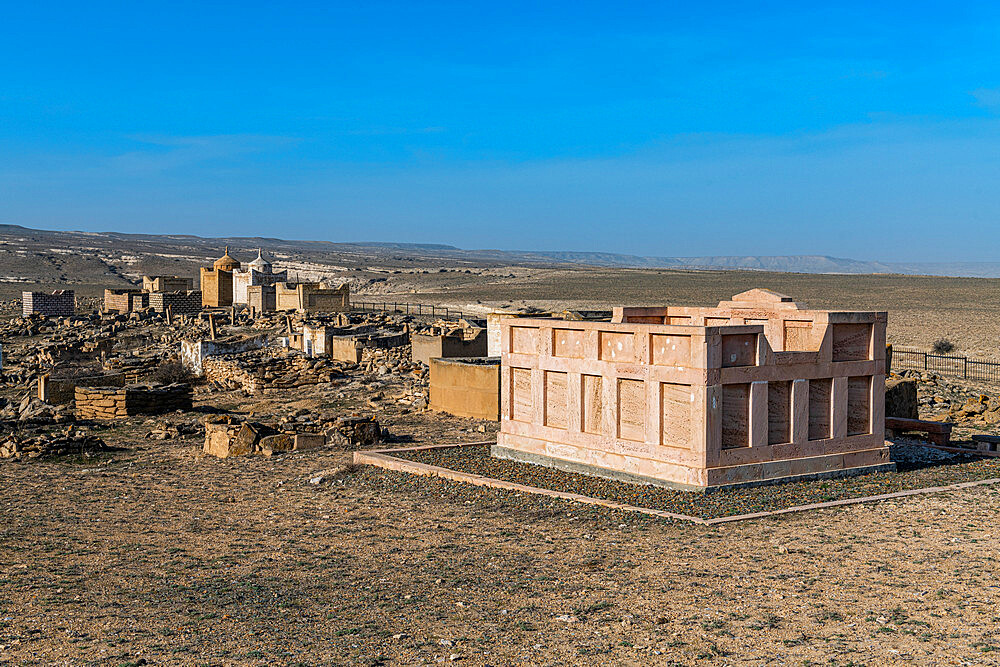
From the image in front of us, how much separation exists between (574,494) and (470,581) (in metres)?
4.00

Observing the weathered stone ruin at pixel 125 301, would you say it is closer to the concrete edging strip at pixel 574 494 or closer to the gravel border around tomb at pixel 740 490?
the concrete edging strip at pixel 574 494

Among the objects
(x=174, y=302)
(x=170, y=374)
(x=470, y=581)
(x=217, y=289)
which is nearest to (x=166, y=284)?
(x=217, y=289)

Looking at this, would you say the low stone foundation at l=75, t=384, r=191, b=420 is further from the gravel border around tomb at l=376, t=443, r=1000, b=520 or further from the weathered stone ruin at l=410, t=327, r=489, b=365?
the gravel border around tomb at l=376, t=443, r=1000, b=520

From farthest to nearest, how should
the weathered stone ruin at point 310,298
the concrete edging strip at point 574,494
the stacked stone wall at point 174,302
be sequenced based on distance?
the stacked stone wall at point 174,302
the weathered stone ruin at point 310,298
the concrete edging strip at point 574,494

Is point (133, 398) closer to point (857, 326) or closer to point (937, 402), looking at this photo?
point (857, 326)

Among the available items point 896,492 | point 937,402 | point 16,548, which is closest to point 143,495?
point 16,548

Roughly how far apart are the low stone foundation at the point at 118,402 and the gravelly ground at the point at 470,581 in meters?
8.65

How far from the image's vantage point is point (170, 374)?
30703 millimetres

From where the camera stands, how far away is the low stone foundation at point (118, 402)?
23.4 meters

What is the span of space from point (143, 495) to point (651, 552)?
26.1 feet

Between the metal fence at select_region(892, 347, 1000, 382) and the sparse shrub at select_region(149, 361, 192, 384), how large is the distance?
22218mm

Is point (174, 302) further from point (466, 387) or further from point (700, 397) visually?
point (700, 397)

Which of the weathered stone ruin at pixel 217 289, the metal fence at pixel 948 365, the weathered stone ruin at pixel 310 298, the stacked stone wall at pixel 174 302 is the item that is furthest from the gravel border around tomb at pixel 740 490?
the weathered stone ruin at pixel 217 289

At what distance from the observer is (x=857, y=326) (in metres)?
15.4
